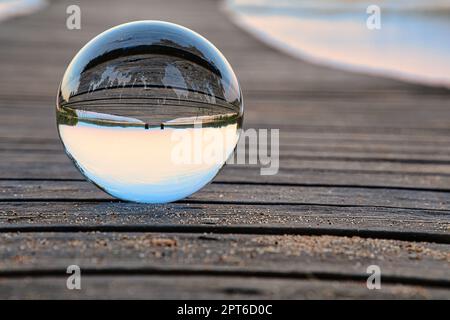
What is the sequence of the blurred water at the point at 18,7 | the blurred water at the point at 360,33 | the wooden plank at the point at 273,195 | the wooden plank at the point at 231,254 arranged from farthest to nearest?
1. the blurred water at the point at 18,7
2. the blurred water at the point at 360,33
3. the wooden plank at the point at 273,195
4. the wooden plank at the point at 231,254

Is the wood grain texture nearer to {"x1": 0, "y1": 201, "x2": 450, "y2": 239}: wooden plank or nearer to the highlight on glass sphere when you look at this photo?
{"x1": 0, "y1": 201, "x2": 450, "y2": 239}: wooden plank

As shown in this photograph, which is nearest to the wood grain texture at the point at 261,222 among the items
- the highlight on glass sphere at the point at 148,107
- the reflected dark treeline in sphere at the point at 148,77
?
the highlight on glass sphere at the point at 148,107

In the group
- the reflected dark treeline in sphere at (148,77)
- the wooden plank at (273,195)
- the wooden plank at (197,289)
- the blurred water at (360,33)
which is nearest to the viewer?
the wooden plank at (197,289)

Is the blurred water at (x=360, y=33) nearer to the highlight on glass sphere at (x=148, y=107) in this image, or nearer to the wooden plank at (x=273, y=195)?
the wooden plank at (x=273, y=195)

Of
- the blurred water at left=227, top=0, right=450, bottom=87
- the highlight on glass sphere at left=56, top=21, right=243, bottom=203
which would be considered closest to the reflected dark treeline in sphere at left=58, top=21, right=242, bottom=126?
the highlight on glass sphere at left=56, top=21, right=243, bottom=203

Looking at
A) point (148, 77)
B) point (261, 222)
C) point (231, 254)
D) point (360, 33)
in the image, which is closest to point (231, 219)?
point (261, 222)
